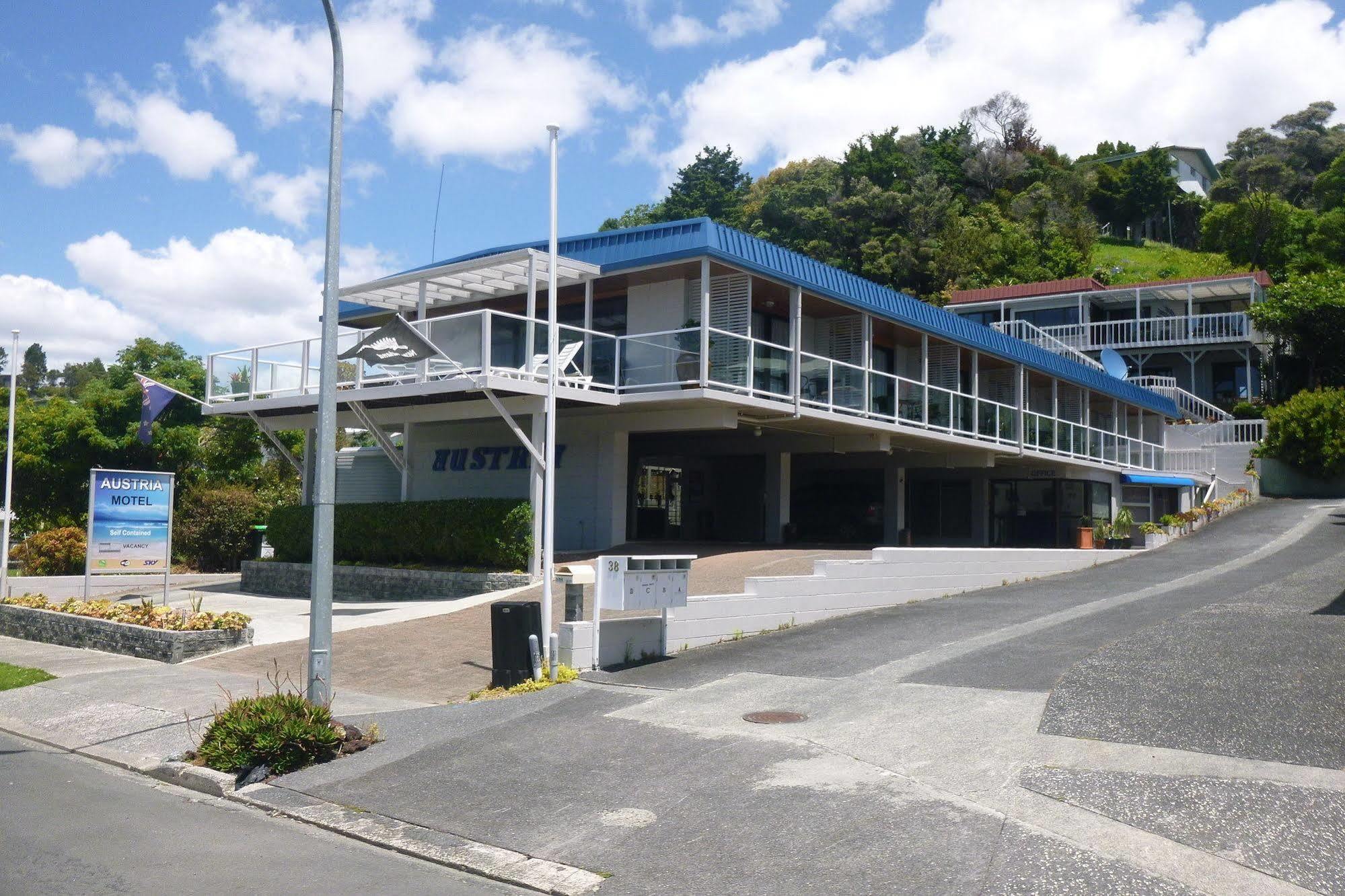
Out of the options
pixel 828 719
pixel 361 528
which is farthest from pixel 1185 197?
pixel 828 719

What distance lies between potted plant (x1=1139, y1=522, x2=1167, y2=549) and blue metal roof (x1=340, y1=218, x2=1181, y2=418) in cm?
591

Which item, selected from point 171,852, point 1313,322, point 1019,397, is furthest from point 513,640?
point 1313,322

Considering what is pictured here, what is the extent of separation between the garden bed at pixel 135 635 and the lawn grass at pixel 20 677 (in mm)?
1413

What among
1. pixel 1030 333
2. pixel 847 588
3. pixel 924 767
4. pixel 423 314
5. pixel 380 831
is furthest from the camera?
pixel 1030 333

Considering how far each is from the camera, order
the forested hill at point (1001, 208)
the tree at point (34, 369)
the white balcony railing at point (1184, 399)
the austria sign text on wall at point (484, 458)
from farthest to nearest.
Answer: the tree at point (34, 369), the forested hill at point (1001, 208), the white balcony railing at point (1184, 399), the austria sign text on wall at point (484, 458)

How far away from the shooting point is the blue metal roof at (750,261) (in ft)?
68.8

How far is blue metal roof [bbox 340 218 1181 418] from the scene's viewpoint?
20969 mm

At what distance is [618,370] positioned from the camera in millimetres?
21781

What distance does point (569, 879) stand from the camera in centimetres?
676

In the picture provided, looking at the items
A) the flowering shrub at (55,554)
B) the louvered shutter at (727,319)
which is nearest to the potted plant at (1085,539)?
the louvered shutter at (727,319)

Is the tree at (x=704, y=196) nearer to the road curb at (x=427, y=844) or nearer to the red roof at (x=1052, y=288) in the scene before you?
the red roof at (x=1052, y=288)

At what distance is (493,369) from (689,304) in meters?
4.71

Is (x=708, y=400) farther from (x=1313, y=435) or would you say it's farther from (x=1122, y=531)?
(x=1313, y=435)

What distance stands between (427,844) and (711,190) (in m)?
72.9
